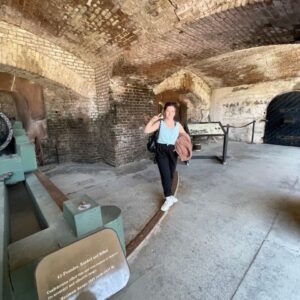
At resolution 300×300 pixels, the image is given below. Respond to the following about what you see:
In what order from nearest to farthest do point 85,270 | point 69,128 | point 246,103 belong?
point 85,270 < point 69,128 < point 246,103

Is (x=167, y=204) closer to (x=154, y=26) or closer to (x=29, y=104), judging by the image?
(x=154, y=26)

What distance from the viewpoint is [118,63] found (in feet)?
14.1

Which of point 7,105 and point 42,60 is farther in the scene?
point 7,105

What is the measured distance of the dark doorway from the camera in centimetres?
742

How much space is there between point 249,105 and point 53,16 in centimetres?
772

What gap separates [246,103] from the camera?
331 inches

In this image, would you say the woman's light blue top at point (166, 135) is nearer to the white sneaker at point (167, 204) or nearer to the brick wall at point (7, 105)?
the white sneaker at point (167, 204)

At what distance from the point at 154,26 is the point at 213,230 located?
10.5 ft

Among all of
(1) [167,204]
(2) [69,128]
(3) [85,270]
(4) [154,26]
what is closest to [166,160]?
(1) [167,204]

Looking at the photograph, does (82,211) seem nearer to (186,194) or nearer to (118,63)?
(186,194)

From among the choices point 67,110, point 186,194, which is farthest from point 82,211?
point 67,110

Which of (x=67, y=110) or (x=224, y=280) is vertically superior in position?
(x=67, y=110)

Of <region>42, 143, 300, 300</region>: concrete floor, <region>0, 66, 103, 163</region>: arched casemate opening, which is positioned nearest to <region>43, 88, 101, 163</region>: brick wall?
<region>0, 66, 103, 163</region>: arched casemate opening

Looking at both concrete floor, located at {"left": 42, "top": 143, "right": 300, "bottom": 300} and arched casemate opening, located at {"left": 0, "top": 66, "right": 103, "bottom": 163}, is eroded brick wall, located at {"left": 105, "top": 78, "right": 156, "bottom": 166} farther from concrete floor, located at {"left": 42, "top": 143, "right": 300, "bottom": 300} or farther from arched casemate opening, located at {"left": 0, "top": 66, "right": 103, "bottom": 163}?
concrete floor, located at {"left": 42, "top": 143, "right": 300, "bottom": 300}
